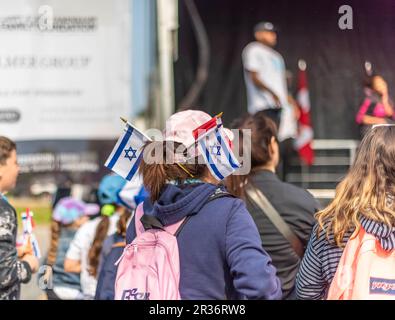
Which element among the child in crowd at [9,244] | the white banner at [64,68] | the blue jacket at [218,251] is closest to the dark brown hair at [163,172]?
the blue jacket at [218,251]

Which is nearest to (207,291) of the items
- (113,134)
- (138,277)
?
(138,277)

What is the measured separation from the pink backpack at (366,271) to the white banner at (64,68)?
11.9 ft

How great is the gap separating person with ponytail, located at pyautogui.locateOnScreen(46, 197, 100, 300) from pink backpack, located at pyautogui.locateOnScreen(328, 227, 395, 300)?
2.60 metres

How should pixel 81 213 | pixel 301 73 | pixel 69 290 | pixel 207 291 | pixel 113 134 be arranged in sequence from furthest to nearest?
pixel 301 73
pixel 113 134
pixel 81 213
pixel 69 290
pixel 207 291

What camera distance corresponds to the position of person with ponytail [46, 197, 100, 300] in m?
4.95

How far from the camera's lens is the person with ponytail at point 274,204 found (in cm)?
358

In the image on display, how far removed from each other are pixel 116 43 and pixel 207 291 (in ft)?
12.7

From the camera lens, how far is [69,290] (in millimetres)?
4953

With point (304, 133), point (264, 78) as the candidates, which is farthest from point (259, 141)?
point (304, 133)

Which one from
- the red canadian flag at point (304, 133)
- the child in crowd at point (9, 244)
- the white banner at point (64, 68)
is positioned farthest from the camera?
the red canadian flag at point (304, 133)

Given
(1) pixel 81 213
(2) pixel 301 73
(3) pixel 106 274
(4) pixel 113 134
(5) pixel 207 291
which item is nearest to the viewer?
(5) pixel 207 291

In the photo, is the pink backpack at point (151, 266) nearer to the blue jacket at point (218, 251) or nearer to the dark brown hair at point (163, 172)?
the blue jacket at point (218, 251)

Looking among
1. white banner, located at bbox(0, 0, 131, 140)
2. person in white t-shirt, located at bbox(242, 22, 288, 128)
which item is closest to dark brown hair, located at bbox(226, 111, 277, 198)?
white banner, located at bbox(0, 0, 131, 140)
